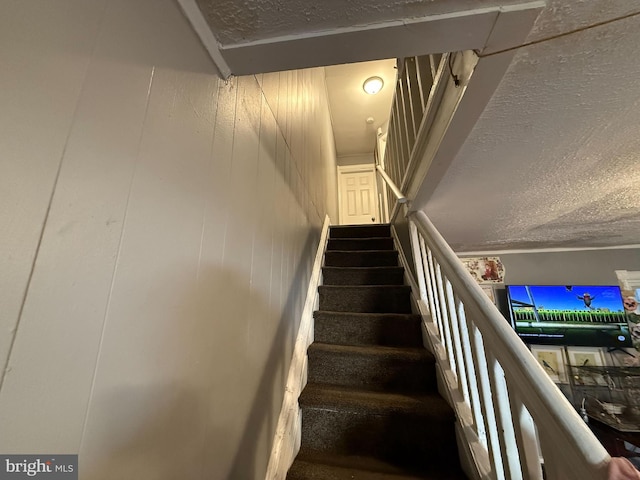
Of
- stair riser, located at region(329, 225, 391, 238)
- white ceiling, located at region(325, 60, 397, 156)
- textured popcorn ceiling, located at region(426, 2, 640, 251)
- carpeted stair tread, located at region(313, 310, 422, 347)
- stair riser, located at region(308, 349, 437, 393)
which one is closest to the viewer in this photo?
textured popcorn ceiling, located at region(426, 2, 640, 251)

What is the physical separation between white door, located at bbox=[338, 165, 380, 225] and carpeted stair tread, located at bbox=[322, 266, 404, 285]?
2529 mm

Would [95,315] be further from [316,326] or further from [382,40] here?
[316,326]

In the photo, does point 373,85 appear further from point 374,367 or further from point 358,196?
point 374,367

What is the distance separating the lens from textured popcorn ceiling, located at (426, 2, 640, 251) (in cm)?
81

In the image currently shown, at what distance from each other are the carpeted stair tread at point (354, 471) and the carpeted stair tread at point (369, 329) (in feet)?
2.17

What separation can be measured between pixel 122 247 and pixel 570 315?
3.86 meters

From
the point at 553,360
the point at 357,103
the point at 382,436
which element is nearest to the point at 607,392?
the point at 553,360

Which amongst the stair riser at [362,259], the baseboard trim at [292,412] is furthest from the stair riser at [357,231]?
the baseboard trim at [292,412]

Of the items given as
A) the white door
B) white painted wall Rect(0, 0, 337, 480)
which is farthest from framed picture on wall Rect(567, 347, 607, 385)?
white painted wall Rect(0, 0, 337, 480)

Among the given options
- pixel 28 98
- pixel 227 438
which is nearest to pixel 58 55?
pixel 28 98

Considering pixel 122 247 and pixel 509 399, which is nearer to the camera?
pixel 122 247

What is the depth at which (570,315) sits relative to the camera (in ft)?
9.28

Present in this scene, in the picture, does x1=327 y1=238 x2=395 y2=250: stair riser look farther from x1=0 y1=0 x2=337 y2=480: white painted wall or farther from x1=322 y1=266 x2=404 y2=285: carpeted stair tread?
x1=0 y1=0 x2=337 y2=480: white painted wall

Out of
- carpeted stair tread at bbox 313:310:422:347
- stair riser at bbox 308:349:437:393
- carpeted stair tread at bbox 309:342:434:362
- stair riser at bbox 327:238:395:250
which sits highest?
stair riser at bbox 327:238:395:250
